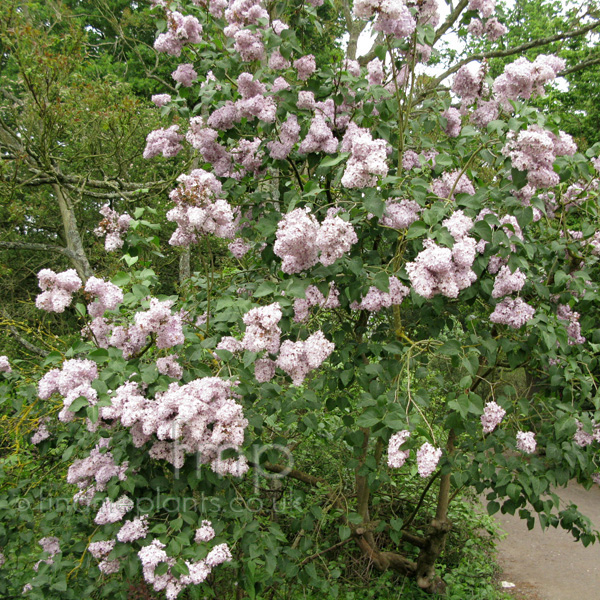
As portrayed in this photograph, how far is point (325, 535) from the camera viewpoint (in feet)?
15.6

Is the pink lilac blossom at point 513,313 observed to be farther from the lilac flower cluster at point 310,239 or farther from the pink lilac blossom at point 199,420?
the pink lilac blossom at point 199,420

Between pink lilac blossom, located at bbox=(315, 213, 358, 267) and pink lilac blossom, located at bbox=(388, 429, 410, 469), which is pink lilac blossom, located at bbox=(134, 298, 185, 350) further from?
pink lilac blossom, located at bbox=(388, 429, 410, 469)

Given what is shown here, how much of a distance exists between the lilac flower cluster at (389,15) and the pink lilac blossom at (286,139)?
0.55 m

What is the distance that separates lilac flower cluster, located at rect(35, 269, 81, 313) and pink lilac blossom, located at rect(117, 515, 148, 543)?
2.97 feet

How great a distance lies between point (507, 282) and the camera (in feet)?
7.79

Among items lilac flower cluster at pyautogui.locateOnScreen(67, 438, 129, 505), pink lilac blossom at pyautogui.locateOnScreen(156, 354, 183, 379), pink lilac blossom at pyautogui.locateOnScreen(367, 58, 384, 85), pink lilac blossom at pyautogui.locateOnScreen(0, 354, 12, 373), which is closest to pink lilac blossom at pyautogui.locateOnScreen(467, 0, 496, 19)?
pink lilac blossom at pyautogui.locateOnScreen(367, 58, 384, 85)

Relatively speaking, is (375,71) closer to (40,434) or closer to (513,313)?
→ (513,313)

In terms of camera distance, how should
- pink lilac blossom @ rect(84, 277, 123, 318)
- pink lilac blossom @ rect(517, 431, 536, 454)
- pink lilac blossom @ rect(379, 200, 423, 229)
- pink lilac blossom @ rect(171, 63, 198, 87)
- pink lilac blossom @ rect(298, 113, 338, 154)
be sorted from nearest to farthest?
pink lilac blossom @ rect(84, 277, 123, 318)
pink lilac blossom @ rect(379, 200, 423, 229)
pink lilac blossom @ rect(298, 113, 338, 154)
pink lilac blossom @ rect(517, 431, 536, 454)
pink lilac blossom @ rect(171, 63, 198, 87)

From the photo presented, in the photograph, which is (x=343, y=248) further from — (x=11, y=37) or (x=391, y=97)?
(x=11, y=37)

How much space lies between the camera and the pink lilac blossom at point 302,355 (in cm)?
211

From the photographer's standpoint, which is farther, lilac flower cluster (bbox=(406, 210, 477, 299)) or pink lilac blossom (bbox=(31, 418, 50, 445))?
pink lilac blossom (bbox=(31, 418, 50, 445))

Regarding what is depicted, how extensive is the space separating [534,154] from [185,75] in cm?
192

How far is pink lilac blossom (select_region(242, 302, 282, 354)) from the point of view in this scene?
6.50 feet

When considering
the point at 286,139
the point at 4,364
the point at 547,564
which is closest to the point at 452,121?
the point at 286,139
